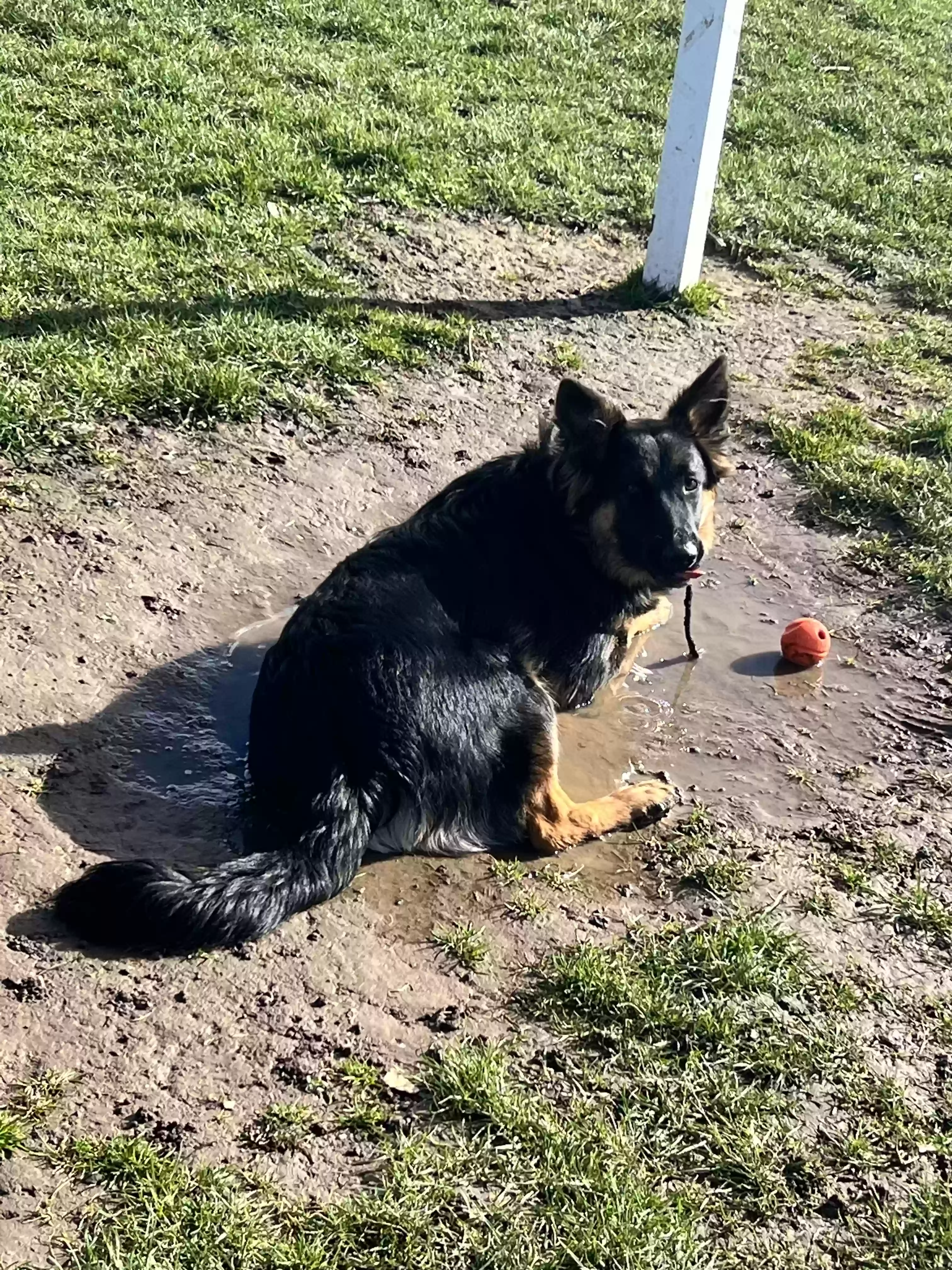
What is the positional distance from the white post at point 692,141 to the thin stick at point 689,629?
339cm

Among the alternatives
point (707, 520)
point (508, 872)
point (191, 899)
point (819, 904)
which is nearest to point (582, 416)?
point (707, 520)

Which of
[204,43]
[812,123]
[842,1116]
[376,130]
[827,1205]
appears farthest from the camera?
[812,123]

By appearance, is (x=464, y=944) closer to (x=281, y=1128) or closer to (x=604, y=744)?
(x=281, y=1128)

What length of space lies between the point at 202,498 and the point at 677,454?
236 centimetres

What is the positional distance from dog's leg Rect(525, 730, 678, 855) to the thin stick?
103 cm

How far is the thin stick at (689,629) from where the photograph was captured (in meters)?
5.53

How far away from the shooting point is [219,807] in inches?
172

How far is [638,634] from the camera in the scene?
5371 millimetres

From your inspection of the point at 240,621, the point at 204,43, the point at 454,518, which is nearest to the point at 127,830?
the point at 240,621

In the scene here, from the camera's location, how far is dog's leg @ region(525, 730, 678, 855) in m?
4.46

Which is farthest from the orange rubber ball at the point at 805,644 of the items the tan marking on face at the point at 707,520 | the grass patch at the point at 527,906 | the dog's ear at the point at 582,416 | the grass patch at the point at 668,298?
the grass patch at the point at 668,298

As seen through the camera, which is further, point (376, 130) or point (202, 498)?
point (376, 130)

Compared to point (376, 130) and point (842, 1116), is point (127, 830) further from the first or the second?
point (376, 130)

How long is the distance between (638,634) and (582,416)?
1.09m
